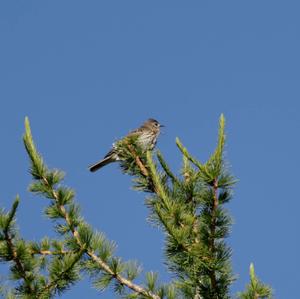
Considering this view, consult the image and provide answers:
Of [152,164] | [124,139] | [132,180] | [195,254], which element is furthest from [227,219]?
[124,139]

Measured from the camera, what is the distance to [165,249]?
15.8 ft

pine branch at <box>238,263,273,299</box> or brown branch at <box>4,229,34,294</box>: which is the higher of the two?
pine branch at <box>238,263,273,299</box>

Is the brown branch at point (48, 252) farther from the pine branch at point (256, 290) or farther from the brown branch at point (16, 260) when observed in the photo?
the pine branch at point (256, 290)

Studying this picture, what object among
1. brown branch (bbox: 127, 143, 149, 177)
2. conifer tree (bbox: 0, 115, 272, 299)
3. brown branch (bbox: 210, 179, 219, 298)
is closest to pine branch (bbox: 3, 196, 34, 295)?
conifer tree (bbox: 0, 115, 272, 299)

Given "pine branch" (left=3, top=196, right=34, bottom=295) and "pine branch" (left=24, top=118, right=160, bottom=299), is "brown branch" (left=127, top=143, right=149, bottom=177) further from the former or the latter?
"pine branch" (left=3, top=196, right=34, bottom=295)

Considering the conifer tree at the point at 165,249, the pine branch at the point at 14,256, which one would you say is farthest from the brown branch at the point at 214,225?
the pine branch at the point at 14,256

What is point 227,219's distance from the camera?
15.7 feet

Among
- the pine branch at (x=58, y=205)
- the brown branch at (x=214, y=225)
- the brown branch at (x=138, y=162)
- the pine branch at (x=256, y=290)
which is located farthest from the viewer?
the brown branch at (x=138, y=162)

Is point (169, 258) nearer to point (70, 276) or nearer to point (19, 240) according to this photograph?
point (70, 276)

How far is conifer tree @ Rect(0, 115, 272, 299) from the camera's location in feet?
15.2

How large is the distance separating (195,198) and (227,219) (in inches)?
14.8

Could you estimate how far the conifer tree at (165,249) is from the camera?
464 centimetres

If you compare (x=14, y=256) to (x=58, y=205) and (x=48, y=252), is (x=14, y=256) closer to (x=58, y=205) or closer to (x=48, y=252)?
(x=48, y=252)

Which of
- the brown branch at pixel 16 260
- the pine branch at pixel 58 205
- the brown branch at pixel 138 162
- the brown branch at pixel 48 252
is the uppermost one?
the brown branch at pixel 138 162
